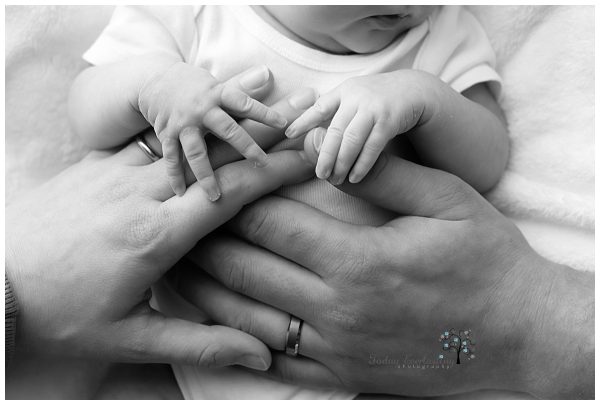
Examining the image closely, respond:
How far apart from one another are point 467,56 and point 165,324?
0.77 metres

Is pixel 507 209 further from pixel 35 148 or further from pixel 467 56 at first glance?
pixel 35 148

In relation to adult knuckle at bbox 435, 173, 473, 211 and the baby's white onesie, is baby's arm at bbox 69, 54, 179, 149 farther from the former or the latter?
adult knuckle at bbox 435, 173, 473, 211

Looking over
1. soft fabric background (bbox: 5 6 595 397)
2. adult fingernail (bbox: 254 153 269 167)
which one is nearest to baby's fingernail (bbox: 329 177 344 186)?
adult fingernail (bbox: 254 153 269 167)

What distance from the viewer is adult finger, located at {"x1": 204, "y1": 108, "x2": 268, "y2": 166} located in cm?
103

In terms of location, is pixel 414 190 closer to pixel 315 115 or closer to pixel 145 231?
pixel 315 115

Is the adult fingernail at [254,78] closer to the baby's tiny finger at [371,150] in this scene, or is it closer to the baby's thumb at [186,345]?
the baby's tiny finger at [371,150]

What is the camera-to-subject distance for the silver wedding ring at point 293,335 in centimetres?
119

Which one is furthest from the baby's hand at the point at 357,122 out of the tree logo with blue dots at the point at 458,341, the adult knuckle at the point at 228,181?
the tree logo with blue dots at the point at 458,341

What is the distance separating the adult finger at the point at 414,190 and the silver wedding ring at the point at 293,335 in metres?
0.25

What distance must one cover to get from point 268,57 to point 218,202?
1.02 feet

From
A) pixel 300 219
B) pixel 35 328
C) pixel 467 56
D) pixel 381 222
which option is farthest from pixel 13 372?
pixel 467 56

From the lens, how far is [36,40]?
133 centimetres
